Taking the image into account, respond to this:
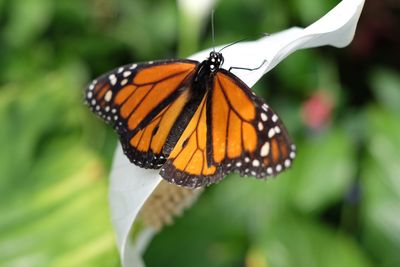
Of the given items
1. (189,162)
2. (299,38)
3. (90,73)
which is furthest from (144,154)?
(90,73)

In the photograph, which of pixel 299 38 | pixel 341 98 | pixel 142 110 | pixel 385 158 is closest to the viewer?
pixel 299 38

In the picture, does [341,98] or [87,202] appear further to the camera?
[341,98]

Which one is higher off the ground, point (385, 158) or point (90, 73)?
point (90, 73)

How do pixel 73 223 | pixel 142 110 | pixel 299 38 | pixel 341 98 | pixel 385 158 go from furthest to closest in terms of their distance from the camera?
pixel 341 98, pixel 385 158, pixel 73 223, pixel 142 110, pixel 299 38

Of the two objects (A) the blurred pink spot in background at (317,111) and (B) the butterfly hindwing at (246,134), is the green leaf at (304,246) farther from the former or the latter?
(B) the butterfly hindwing at (246,134)

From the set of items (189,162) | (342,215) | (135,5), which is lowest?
(342,215)

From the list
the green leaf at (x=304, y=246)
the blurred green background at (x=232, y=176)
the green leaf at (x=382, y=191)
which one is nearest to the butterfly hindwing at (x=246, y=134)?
the blurred green background at (x=232, y=176)

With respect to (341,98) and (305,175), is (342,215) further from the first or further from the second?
(341,98)
